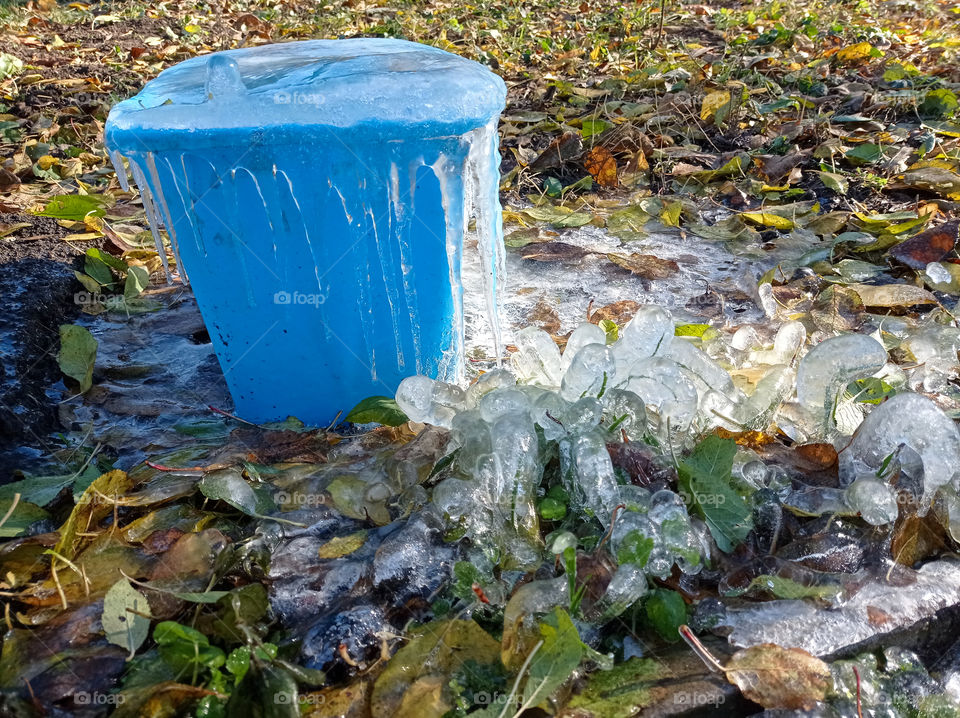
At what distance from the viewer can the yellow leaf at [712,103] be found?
344 cm

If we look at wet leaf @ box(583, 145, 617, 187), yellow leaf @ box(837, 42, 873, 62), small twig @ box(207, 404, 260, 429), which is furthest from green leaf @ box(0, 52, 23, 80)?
yellow leaf @ box(837, 42, 873, 62)

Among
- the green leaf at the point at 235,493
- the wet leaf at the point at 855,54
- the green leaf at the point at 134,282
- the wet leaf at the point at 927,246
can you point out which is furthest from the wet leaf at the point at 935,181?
the green leaf at the point at 134,282

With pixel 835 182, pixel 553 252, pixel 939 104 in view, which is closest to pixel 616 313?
pixel 553 252

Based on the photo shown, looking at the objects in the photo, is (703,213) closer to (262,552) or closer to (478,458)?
(478,458)

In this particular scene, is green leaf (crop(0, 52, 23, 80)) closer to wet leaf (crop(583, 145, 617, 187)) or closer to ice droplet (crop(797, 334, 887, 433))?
wet leaf (crop(583, 145, 617, 187))

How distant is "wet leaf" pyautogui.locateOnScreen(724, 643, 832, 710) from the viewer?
41.4 inches

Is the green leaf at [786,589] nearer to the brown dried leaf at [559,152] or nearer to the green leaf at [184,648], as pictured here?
the green leaf at [184,648]

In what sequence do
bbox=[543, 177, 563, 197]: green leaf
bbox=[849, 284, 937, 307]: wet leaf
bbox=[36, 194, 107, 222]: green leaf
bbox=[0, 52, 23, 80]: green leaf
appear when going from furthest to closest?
bbox=[0, 52, 23, 80]: green leaf → bbox=[543, 177, 563, 197]: green leaf → bbox=[36, 194, 107, 222]: green leaf → bbox=[849, 284, 937, 307]: wet leaf

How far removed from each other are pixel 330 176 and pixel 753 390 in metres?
0.95

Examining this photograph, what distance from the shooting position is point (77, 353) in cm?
186

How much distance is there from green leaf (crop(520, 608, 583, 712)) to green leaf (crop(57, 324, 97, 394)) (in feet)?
4.58

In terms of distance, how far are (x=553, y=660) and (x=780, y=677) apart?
0.33 meters

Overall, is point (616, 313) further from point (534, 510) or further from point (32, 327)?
point (32, 327)

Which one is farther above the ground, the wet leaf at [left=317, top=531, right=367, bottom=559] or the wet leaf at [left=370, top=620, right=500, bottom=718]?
the wet leaf at [left=317, top=531, right=367, bottom=559]
